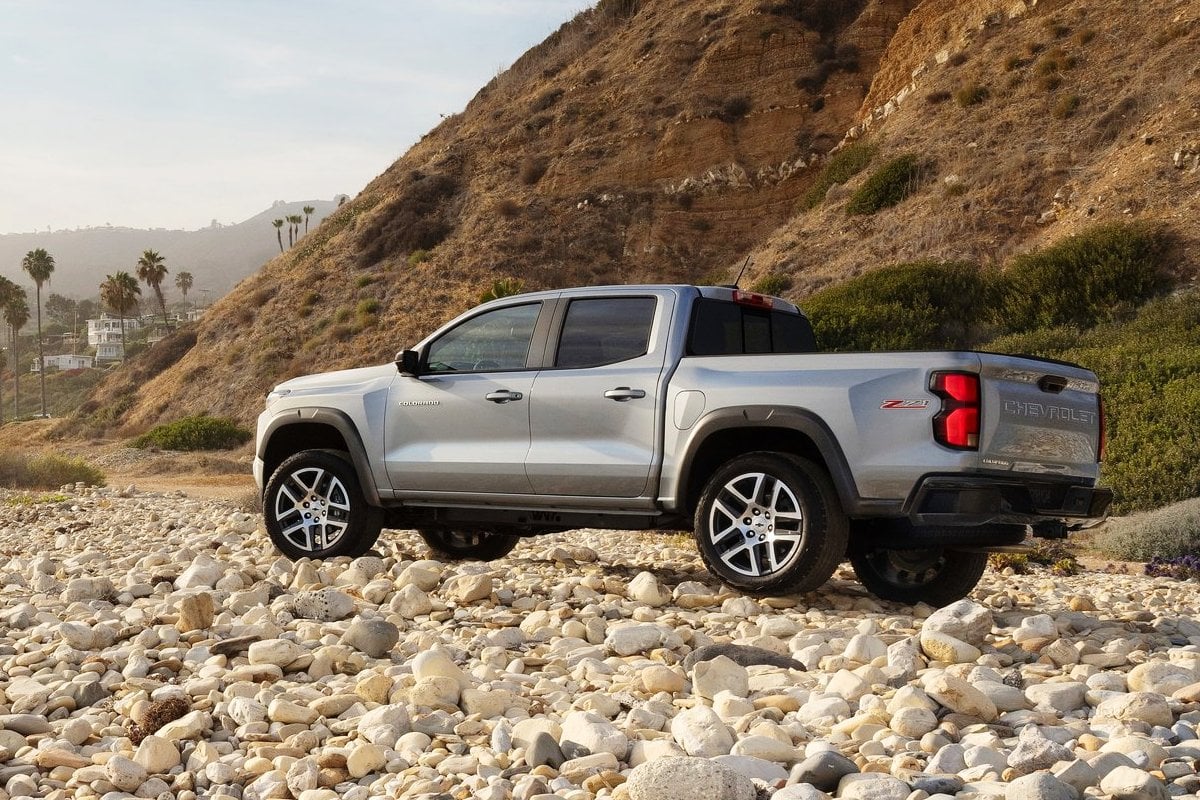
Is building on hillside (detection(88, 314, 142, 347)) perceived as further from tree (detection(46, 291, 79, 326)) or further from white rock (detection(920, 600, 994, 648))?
white rock (detection(920, 600, 994, 648))

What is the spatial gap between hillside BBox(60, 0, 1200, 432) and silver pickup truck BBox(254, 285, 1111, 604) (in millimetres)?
21716

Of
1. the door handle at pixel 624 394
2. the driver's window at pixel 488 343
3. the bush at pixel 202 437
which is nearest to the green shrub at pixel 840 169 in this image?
the bush at pixel 202 437

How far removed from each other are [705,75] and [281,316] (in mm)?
17929

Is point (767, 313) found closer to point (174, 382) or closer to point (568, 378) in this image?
point (568, 378)

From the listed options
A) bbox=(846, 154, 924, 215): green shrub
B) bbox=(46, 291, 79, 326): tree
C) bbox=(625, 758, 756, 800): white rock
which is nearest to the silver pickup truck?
bbox=(625, 758, 756, 800): white rock

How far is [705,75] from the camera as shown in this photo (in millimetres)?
42031

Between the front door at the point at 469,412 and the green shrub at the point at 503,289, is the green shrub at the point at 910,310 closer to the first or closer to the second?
the green shrub at the point at 503,289

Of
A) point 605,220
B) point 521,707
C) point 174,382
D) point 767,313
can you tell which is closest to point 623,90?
point 605,220

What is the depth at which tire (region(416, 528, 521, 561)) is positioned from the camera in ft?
29.9

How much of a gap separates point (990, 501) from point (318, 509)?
A: 4.76 meters

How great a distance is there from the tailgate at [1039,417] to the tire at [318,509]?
172 inches

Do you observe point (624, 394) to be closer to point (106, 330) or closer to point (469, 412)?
point (469, 412)

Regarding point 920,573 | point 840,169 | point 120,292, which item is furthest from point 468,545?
point 120,292

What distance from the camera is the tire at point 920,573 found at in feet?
23.3
